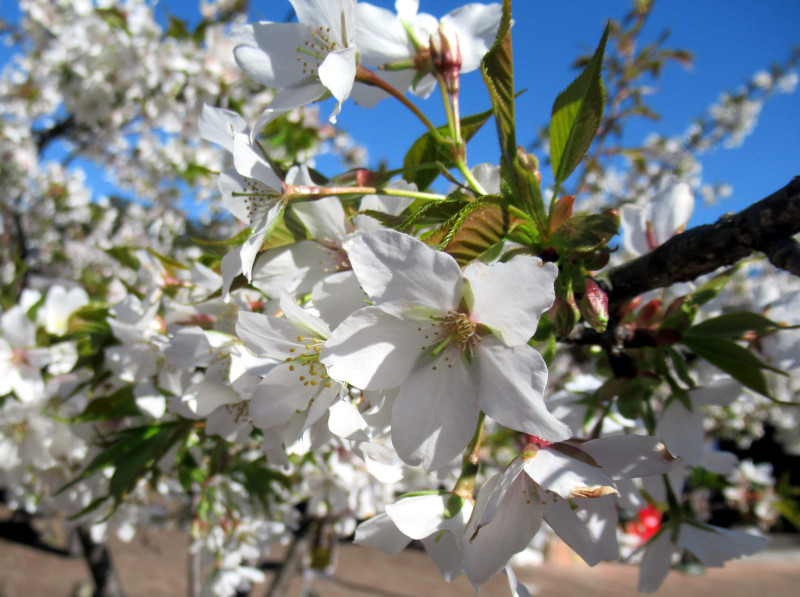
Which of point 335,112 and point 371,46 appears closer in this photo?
point 335,112

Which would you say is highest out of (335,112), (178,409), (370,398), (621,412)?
(335,112)

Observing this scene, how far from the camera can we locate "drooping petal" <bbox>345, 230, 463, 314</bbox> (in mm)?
500

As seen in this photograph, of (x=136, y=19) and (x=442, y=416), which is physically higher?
(x=442, y=416)

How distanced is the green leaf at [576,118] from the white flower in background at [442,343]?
25cm

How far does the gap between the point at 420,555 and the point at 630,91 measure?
7.63 metres

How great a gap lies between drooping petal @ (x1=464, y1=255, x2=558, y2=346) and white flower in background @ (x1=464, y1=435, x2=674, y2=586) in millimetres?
159

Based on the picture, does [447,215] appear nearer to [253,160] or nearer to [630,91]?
[253,160]

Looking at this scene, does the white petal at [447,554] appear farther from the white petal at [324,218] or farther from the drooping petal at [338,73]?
the drooping petal at [338,73]

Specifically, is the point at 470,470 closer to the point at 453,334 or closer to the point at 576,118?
the point at 453,334

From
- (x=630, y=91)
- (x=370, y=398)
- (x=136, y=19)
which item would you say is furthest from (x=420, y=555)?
(x=370, y=398)

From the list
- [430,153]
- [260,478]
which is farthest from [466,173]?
[260,478]

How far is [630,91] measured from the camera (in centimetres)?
318

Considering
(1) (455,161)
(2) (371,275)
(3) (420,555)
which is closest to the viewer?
(2) (371,275)

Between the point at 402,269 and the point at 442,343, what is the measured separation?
0.11m
